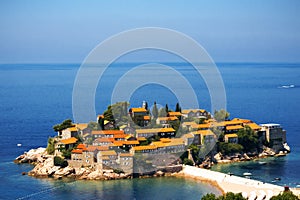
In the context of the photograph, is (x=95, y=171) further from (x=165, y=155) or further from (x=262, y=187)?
(x=262, y=187)

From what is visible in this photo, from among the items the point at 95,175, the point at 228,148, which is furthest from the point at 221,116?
the point at 95,175

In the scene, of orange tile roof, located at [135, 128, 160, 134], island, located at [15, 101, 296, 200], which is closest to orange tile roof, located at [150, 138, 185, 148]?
island, located at [15, 101, 296, 200]

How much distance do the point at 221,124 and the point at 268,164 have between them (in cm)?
423

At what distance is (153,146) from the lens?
94.1 feet

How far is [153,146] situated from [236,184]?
220 inches

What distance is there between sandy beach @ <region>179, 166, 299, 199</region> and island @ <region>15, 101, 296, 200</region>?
0.16 ft

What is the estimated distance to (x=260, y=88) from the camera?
82.5 meters

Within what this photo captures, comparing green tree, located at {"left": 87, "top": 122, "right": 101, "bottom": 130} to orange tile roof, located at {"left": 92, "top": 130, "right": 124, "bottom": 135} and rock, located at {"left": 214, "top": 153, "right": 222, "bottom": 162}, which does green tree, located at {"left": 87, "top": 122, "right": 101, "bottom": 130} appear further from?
rock, located at {"left": 214, "top": 153, "right": 222, "bottom": 162}

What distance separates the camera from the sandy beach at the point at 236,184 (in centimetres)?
2234

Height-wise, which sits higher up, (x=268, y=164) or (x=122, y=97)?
(x=122, y=97)

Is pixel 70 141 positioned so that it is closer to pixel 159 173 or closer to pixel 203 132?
pixel 159 173

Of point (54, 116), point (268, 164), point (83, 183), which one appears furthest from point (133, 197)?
point (54, 116)

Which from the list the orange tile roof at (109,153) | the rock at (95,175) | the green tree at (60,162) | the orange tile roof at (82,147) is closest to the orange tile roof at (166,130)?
the orange tile roof at (109,153)

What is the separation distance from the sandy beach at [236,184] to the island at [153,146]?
0.16 feet
